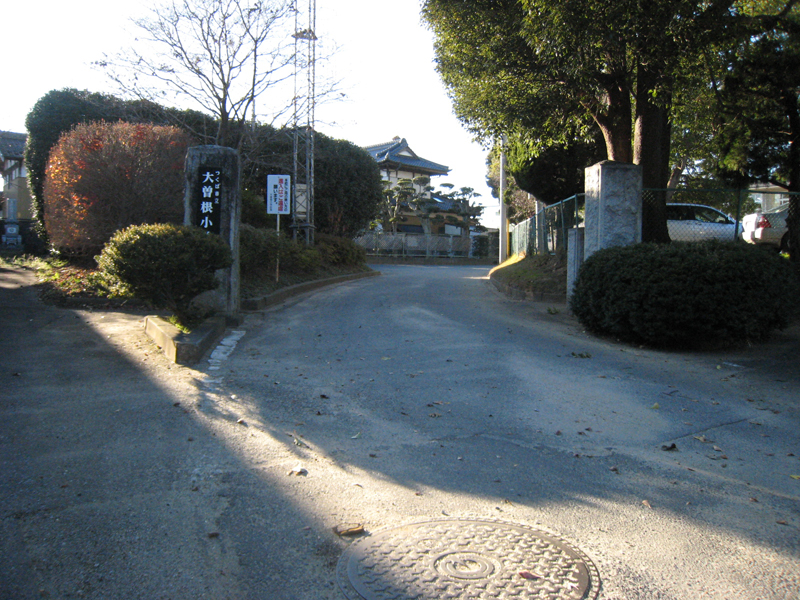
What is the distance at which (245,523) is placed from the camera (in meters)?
3.31

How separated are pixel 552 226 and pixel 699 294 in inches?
300

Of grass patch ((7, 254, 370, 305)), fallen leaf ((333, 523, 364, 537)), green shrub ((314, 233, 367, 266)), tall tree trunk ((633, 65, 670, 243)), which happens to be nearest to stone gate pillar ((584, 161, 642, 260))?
tall tree trunk ((633, 65, 670, 243))

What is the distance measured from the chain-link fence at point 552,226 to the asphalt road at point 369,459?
5627mm

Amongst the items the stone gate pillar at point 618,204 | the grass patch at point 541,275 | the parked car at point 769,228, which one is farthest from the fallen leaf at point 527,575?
the parked car at point 769,228

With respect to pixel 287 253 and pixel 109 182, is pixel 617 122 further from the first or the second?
pixel 109 182

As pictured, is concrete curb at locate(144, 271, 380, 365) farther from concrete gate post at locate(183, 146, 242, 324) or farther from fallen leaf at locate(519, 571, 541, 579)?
fallen leaf at locate(519, 571, 541, 579)

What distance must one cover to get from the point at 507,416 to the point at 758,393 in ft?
9.24

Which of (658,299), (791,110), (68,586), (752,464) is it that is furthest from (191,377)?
(791,110)

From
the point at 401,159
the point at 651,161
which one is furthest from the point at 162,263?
the point at 401,159

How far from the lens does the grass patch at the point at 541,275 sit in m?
12.9

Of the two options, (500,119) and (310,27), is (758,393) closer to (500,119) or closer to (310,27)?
(500,119)

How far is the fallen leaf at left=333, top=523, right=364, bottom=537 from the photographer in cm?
323

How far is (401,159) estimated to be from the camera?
146 feet

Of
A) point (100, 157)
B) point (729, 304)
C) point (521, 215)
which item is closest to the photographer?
point (729, 304)
